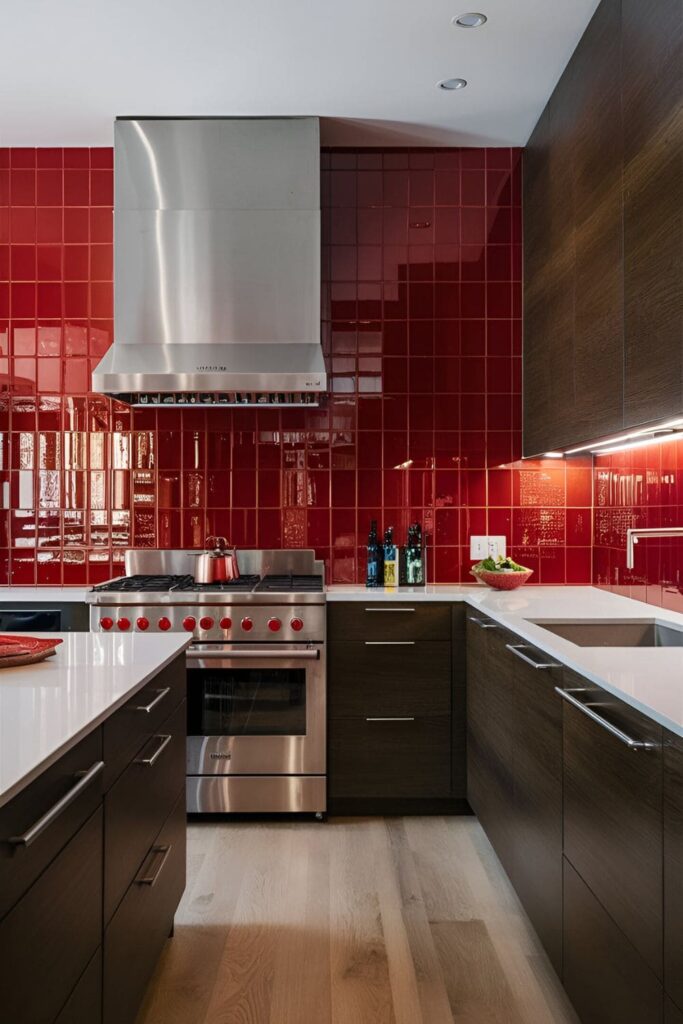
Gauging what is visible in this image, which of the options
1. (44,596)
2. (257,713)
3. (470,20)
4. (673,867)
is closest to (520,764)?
(673,867)

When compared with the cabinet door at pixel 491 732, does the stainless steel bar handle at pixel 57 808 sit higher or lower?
higher

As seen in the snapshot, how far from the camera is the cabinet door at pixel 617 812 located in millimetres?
1409

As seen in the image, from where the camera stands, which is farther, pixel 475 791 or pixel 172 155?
pixel 172 155

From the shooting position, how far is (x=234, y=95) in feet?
10.5

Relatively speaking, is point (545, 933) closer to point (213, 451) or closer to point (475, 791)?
point (475, 791)

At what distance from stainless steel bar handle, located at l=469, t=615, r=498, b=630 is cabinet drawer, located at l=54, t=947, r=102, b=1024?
1569 mm

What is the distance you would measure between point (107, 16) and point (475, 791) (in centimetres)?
287

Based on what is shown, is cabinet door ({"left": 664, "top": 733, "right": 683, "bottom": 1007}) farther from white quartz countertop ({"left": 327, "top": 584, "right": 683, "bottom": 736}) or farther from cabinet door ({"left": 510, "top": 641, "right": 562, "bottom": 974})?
cabinet door ({"left": 510, "top": 641, "right": 562, "bottom": 974})

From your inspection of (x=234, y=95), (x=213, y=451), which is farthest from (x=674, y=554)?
(x=234, y=95)

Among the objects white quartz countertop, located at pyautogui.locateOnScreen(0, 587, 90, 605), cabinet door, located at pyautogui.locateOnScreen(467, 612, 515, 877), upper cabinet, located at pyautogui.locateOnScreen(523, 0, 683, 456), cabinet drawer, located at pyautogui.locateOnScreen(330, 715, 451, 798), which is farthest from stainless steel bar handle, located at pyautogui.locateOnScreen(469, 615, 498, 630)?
white quartz countertop, located at pyautogui.locateOnScreen(0, 587, 90, 605)

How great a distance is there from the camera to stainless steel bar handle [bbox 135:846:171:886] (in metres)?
1.83

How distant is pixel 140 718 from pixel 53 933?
57 cm

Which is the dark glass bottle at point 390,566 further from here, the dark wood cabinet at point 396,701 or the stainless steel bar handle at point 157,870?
the stainless steel bar handle at point 157,870

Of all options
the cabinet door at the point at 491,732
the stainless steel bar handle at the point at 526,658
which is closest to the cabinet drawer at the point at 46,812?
the stainless steel bar handle at the point at 526,658
